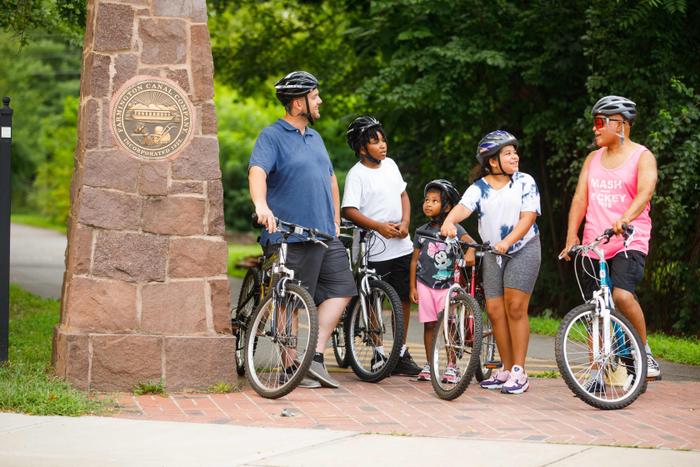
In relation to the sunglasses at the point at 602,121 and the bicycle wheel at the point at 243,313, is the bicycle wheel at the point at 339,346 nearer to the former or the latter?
the bicycle wheel at the point at 243,313

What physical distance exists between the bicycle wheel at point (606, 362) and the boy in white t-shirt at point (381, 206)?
5.11 ft

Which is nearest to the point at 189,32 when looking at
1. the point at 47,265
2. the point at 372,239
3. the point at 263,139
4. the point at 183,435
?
the point at 263,139

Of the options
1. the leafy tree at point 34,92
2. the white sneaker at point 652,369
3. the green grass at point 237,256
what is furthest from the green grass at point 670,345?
the leafy tree at point 34,92

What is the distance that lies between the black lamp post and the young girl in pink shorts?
9.65ft

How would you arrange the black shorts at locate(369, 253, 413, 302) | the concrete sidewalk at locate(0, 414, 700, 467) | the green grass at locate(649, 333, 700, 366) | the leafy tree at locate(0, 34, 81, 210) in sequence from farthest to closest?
the leafy tree at locate(0, 34, 81, 210) < the green grass at locate(649, 333, 700, 366) < the black shorts at locate(369, 253, 413, 302) < the concrete sidewalk at locate(0, 414, 700, 467)

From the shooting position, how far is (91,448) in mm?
6277

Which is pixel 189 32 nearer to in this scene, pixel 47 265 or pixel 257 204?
pixel 257 204

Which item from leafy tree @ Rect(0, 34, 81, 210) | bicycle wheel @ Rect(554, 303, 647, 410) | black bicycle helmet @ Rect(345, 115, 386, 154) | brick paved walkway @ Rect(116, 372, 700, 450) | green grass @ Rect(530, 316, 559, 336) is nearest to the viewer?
brick paved walkway @ Rect(116, 372, 700, 450)

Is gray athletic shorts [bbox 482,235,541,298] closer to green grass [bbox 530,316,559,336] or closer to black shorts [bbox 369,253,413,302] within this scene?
black shorts [bbox 369,253,413,302]

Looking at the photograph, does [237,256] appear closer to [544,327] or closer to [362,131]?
[544,327]

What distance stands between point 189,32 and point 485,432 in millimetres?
3431

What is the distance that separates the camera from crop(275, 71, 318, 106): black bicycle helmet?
8.46m

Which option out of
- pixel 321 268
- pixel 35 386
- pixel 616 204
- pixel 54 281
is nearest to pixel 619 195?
pixel 616 204

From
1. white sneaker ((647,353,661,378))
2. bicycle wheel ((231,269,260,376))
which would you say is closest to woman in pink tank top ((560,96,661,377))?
white sneaker ((647,353,661,378))
